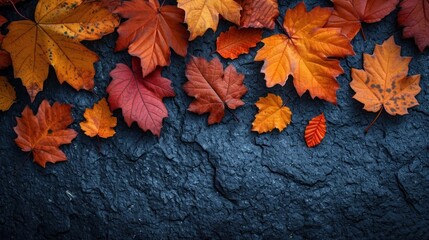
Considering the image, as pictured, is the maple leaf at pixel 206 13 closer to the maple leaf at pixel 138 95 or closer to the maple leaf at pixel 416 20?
the maple leaf at pixel 138 95

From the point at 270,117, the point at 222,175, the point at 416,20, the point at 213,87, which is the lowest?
the point at 222,175

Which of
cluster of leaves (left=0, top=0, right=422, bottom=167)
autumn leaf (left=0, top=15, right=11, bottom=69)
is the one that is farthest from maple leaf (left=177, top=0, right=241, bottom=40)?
autumn leaf (left=0, top=15, right=11, bottom=69)

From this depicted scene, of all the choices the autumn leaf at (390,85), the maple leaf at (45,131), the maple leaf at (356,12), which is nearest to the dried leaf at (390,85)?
the autumn leaf at (390,85)

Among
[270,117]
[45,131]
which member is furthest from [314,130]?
[45,131]

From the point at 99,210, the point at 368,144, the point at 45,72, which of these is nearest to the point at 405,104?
the point at 368,144

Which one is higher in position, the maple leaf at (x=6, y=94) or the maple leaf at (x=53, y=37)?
the maple leaf at (x=53, y=37)

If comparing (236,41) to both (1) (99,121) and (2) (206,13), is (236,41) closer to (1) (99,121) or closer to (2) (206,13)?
(2) (206,13)

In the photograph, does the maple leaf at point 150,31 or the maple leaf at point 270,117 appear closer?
the maple leaf at point 150,31
